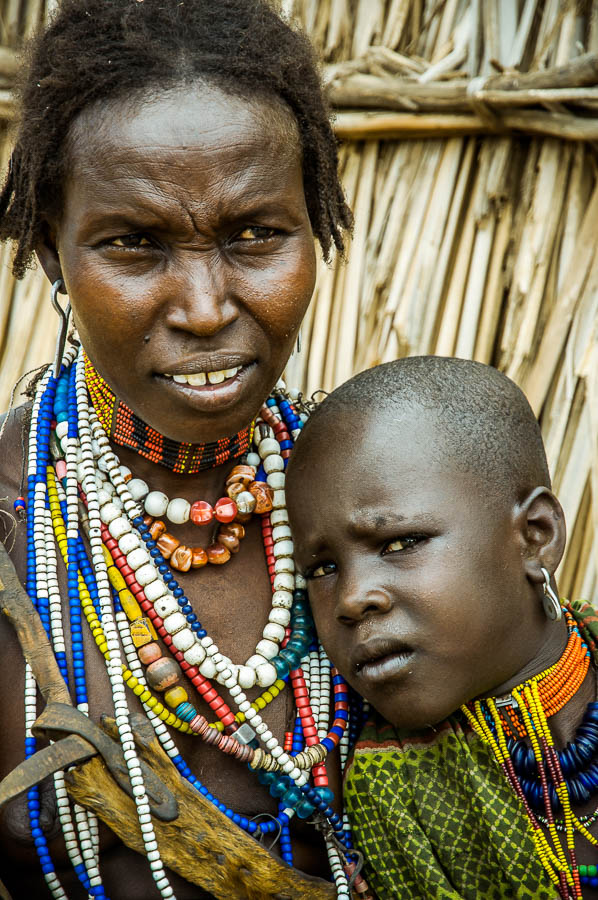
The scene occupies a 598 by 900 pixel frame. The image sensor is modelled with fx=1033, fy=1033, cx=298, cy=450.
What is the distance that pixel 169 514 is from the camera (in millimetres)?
2322

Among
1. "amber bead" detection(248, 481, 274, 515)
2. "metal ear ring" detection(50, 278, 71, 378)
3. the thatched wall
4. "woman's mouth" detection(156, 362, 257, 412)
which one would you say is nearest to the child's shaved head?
"amber bead" detection(248, 481, 274, 515)

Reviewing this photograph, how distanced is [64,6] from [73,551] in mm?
1166

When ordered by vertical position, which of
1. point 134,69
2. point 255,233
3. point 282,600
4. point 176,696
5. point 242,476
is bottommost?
point 176,696

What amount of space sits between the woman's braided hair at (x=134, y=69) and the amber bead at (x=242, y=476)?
26.5 inches

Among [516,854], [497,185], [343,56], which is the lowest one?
[516,854]

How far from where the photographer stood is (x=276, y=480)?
2430 millimetres

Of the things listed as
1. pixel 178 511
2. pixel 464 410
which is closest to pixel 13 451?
pixel 178 511

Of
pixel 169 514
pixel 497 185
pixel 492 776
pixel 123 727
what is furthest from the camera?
pixel 497 185

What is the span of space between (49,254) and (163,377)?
46 cm

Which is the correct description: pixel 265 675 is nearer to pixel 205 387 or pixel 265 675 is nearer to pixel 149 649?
pixel 149 649

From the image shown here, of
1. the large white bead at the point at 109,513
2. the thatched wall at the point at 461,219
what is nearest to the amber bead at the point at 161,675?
the large white bead at the point at 109,513

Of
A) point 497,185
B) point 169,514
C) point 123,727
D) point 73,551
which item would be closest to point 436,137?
point 497,185

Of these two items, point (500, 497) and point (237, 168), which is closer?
point (237, 168)

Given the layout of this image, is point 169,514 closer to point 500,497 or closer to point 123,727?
point 123,727
